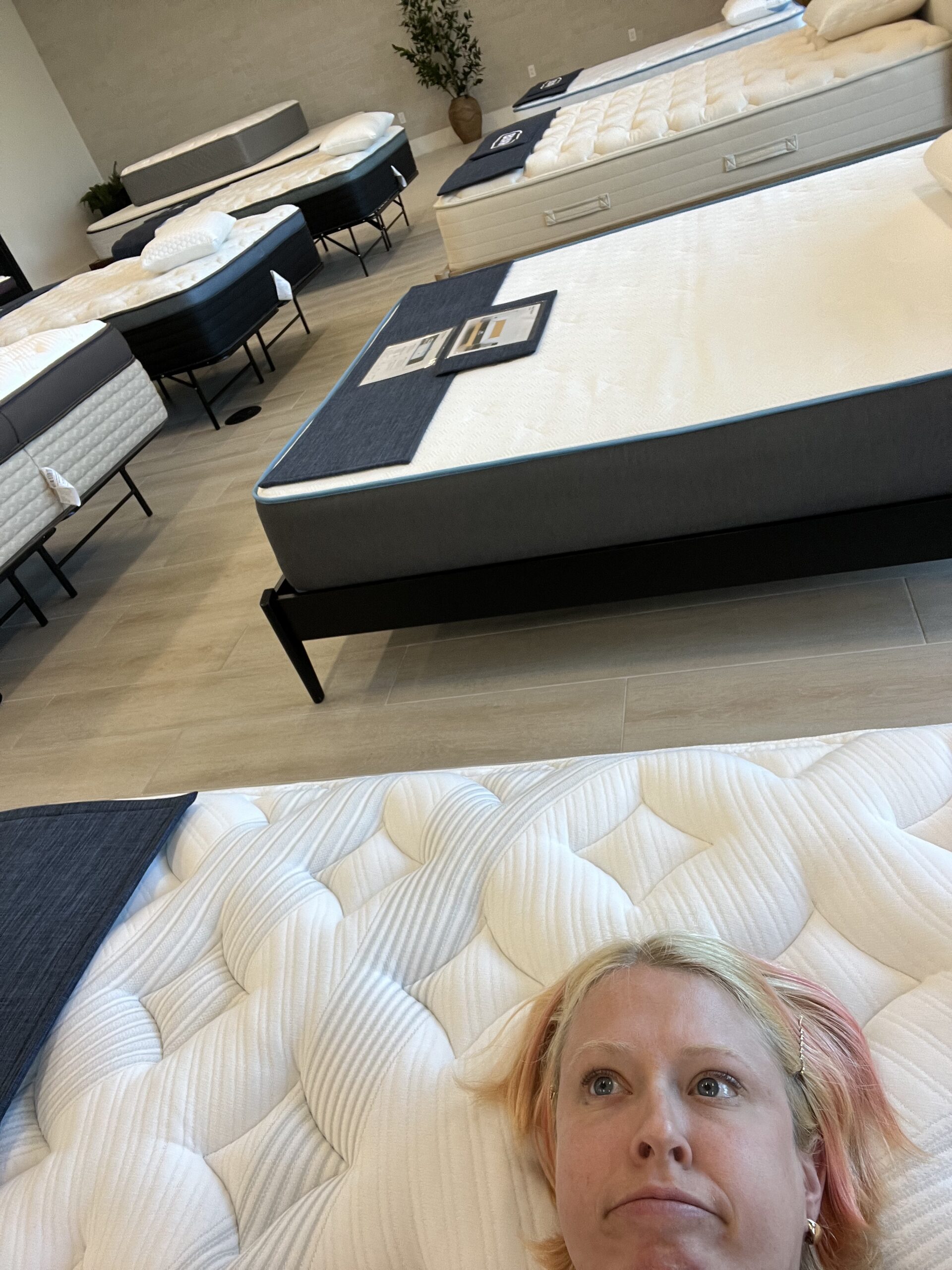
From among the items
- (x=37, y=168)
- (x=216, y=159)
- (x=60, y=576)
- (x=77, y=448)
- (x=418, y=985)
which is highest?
(x=37, y=168)

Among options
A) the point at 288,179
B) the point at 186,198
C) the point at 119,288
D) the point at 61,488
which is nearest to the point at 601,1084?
the point at 61,488

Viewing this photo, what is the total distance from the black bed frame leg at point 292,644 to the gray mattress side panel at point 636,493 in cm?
7

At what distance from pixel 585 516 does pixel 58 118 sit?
911cm

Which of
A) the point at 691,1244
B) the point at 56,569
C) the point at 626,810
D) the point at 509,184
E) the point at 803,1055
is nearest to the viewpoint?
the point at 691,1244

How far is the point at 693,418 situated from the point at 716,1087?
1.14 metres

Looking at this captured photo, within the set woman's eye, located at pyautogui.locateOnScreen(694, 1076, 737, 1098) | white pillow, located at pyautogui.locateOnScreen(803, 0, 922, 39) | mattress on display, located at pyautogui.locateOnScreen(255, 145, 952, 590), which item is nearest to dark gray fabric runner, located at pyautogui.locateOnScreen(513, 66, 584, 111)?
white pillow, located at pyautogui.locateOnScreen(803, 0, 922, 39)

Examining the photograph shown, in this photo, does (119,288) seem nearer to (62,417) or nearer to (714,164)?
(62,417)

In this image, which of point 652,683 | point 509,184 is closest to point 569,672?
point 652,683

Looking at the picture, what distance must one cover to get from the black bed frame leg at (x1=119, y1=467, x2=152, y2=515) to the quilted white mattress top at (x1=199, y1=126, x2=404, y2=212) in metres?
2.29

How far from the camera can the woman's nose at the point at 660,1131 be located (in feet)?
1.80

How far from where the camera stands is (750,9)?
419 centimetres

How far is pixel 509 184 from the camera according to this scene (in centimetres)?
310

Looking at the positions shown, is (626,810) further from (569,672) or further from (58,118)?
(58,118)

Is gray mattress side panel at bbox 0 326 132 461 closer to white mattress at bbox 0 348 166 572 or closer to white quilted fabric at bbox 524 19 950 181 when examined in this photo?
white mattress at bbox 0 348 166 572
